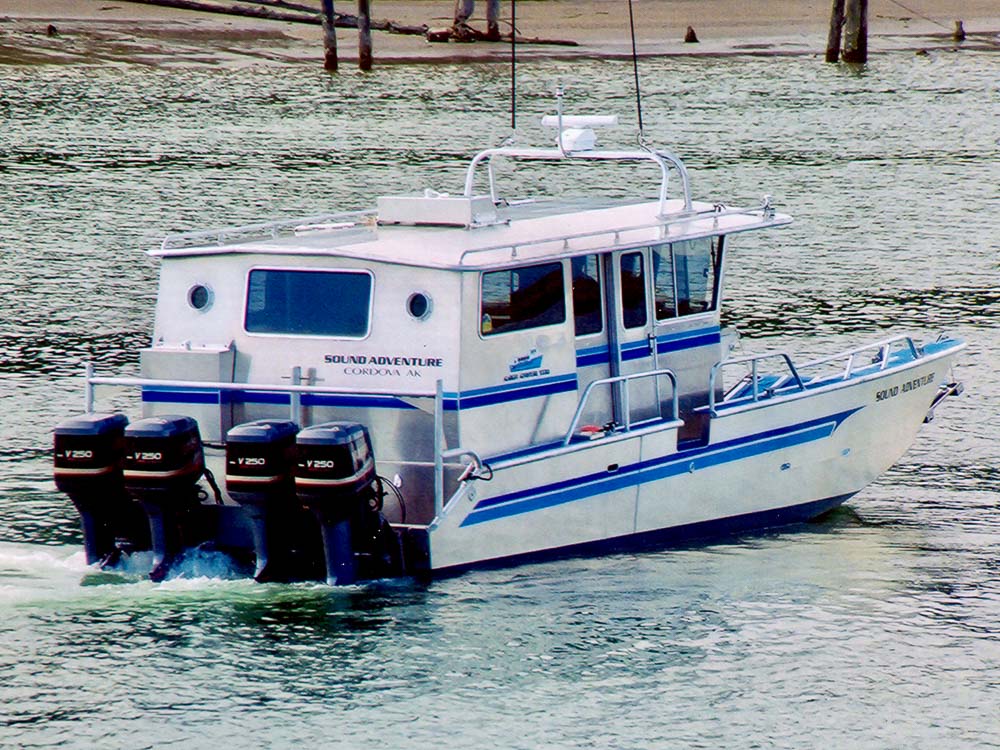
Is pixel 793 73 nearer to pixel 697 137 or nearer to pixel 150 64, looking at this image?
pixel 697 137

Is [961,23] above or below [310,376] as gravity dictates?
above

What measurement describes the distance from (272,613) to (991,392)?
9.78 meters

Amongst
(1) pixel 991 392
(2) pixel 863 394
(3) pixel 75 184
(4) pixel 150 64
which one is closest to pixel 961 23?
(4) pixel 150 64

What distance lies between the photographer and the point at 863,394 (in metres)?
14.8

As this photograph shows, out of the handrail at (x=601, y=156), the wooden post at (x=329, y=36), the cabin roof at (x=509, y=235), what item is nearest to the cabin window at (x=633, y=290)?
the cabin roof at (x=509, y=235)

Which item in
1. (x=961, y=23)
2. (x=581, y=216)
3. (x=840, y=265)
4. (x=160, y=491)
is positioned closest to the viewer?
(x=160, y=491)

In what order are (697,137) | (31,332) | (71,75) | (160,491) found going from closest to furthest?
(160,491)
(31,332)
(697,137)
(71,75)

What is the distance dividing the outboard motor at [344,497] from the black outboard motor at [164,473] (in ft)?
2.70

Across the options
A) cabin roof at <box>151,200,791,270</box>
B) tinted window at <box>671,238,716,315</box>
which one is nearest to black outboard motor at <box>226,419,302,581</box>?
cabin roof at <box>151,200,791,270</box>

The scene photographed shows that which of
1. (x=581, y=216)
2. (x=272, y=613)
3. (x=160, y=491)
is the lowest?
(x=272, y=613)

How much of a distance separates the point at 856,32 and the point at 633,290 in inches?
1731

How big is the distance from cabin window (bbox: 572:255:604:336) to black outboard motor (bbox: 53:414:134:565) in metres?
3.35

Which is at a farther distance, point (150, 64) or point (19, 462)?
point (150, 64)

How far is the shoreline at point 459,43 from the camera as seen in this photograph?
172ft
